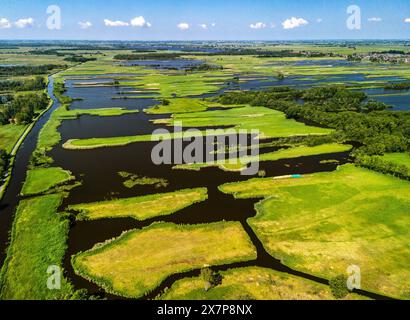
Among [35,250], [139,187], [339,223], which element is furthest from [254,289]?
[139,187]

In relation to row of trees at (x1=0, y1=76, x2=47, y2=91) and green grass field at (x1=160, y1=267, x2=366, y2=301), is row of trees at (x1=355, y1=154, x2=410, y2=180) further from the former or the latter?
row of trees at (x1=0, y1=76, x2=47, y2=91)

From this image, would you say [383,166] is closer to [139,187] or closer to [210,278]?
[210,278]

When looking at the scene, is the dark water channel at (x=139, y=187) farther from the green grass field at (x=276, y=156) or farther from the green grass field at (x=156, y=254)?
the green grass field at (x=276, y=156)

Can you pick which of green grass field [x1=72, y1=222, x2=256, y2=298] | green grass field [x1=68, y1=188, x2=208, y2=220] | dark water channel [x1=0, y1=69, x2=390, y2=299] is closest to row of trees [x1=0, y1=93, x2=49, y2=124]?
dark water channel [x1=0, y1=69, x2=390, y2=299]

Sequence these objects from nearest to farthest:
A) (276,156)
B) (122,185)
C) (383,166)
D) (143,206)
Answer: (143,206) → (122,185) → (383,166) → (276,156)

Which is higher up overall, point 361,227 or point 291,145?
point 291,145
